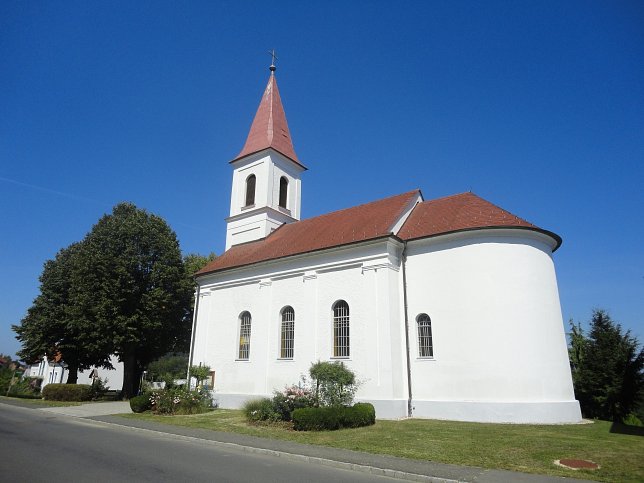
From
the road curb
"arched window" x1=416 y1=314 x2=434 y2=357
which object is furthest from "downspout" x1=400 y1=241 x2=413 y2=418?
the road curb

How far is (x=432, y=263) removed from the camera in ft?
64.0

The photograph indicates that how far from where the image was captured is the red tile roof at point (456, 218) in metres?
18.8

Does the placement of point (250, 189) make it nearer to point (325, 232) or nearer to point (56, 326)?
point (325, 232)

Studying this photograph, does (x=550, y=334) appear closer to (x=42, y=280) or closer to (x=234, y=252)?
(x=234, y=252)

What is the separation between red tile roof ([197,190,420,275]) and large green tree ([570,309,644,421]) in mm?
11929

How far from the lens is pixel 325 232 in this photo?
23781 mm

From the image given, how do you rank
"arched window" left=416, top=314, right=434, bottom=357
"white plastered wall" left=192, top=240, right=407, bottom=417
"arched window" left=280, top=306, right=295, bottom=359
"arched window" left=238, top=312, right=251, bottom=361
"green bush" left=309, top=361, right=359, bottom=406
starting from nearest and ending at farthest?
1. "green bush" left=309, top=361, right=359, bottom=406
2. "white plastered wall" left=192, top=240, right=407, bottom=417
3. "arched window" left=416, top=314, right=434, bottom=357
4. "arched window" left=280, top=306, right=295, bottom=359
5. "arched window" left=238, top=312, right=251, bottom=361

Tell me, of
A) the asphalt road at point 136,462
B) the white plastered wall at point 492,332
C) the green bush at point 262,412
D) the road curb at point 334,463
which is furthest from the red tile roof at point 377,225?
the asphalt road at point 136,462

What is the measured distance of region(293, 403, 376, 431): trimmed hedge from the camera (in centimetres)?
1477

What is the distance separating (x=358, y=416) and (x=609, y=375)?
13384 mm

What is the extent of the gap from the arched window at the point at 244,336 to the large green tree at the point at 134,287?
7530mm

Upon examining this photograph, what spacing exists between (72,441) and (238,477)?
701cm

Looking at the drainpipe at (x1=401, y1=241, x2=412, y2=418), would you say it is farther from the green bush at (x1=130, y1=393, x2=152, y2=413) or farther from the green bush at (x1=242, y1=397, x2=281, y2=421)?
the green bush at (x1=130, y1=393, x2=152, y2=413)

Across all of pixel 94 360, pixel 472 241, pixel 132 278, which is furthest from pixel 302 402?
pixel 94 360
